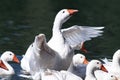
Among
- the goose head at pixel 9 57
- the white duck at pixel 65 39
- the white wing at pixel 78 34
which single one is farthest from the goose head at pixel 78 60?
the goose head at pixel 9 57

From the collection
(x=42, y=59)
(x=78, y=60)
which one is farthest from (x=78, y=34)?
(x=42, y=59)

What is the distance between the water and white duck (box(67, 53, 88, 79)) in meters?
1.38

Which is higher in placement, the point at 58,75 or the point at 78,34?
the point at 78,34

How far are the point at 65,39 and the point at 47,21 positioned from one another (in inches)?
404

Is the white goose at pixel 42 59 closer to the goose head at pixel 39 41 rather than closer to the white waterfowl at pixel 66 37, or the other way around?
the goose head at pixel 39 41

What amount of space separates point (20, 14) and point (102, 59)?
1141 centimetres

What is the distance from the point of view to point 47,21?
86.8 feet

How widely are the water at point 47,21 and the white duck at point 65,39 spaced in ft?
3.72

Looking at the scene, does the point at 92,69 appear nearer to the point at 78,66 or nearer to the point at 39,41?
the point at 78,66

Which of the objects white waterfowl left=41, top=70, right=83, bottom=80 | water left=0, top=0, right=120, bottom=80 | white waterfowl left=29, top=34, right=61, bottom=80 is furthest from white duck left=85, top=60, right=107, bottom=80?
water left=0, top=0, right=120, bottom=80

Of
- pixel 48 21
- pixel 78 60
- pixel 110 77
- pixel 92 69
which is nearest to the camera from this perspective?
pixel 110 77

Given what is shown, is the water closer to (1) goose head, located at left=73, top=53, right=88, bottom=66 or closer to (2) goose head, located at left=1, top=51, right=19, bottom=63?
(2) goose head, located at left=1, top=51, right=19, bottom=63

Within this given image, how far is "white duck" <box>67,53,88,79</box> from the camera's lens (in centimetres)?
1557

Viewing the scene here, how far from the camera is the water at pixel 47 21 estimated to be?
65.0ft
